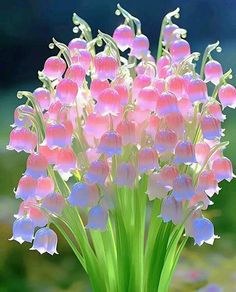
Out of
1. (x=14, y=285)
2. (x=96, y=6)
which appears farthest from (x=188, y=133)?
(x=14, y=285)

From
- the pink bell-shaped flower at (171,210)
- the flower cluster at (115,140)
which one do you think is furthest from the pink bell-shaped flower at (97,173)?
the pink bell-shaped flower at (171,210)

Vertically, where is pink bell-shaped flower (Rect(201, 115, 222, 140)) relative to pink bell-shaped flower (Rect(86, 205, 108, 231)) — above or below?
above

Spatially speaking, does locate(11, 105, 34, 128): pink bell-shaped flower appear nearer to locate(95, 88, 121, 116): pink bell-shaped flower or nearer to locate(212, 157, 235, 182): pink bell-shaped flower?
locate(95, 88, 121, 116): pink bell-shaped flower

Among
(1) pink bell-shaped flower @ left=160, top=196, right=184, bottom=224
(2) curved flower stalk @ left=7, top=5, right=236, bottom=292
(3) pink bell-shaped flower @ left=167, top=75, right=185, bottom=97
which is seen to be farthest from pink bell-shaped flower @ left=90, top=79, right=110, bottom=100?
(1) pink bell-shaped flower @ left=160, top=196, right=184, bottom=224

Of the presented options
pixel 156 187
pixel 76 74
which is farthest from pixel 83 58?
pixel 156 187

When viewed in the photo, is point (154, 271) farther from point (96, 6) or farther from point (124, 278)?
point (96, 6)

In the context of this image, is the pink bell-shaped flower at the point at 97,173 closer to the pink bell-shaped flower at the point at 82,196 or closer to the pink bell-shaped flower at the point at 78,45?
the pink bell-shaped flower at the point at 82,196
